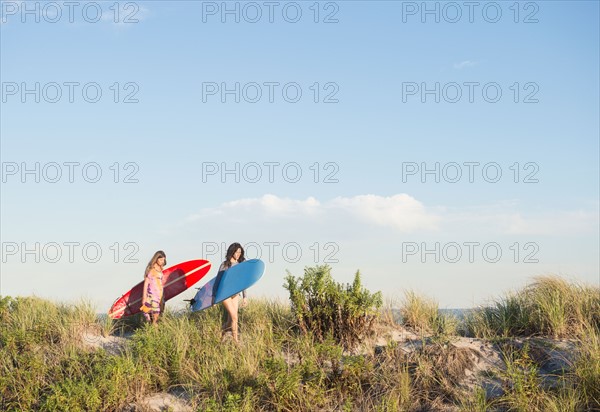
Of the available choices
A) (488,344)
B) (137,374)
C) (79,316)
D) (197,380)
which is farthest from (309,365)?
(79,316)

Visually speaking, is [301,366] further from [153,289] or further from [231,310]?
[153,289]

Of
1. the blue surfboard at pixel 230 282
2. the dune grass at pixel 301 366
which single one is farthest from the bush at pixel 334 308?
the blue surfboard at pixel 230 282

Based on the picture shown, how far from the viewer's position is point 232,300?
35.1 feet

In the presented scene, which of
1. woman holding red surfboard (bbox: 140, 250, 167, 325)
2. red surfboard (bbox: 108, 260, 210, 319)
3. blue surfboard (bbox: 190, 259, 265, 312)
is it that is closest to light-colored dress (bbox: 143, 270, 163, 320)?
woman holding red surfboard (bbox: 140, 250, 167, 325)

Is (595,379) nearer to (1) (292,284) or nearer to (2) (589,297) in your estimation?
(2) (589,297)

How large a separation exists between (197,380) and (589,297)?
664cm

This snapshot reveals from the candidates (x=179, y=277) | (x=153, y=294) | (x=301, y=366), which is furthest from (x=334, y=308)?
(x=179, y=277)

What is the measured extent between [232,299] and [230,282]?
13.0 inches

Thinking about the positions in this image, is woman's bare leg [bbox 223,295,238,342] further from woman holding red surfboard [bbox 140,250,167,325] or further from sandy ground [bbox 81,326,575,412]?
woman holding red surfboard [bbox 140,250,167,325]

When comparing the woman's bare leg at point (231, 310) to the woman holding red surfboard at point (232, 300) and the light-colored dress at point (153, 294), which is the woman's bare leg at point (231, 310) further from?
the light-colored dress at point (153, 294)

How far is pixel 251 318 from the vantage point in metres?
11.0

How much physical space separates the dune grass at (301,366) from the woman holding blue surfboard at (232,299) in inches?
10.1

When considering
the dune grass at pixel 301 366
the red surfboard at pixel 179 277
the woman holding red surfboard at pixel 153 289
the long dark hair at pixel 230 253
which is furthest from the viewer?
the red surfboard at pixel 179 277

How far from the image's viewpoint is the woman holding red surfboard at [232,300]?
34.6 ft
